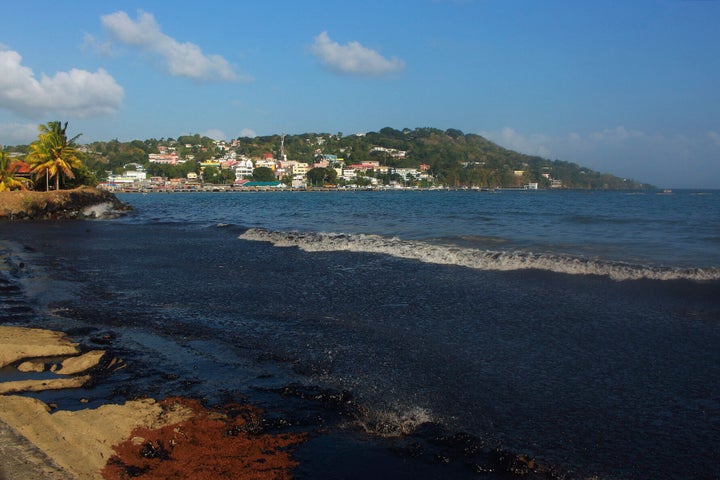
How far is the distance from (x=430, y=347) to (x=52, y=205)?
44221mm

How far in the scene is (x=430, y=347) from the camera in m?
8.39

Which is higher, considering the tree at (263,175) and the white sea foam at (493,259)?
the tree at (263,175)

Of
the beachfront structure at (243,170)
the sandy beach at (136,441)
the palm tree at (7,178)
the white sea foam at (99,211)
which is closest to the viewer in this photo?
the sandy beach at (136,441)

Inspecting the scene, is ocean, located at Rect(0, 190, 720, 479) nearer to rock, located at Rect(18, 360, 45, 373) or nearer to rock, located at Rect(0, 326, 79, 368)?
rock, located at Rect(0, 326, 79, 368)

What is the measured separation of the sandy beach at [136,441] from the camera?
4.47 m

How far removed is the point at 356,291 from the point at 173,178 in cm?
18338

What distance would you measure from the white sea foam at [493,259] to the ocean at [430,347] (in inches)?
3.2

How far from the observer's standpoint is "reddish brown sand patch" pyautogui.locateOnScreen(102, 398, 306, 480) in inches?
178

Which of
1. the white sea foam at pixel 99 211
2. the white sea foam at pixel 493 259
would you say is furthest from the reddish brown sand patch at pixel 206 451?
the white sea foam at pixel 99 211

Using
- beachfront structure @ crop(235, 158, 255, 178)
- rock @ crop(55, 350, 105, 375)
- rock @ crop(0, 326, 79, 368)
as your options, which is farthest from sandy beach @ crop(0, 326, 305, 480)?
beachfront structure @ crop(235, 158, 255, 178)

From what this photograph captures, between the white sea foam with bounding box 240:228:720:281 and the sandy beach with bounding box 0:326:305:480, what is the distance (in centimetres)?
1176

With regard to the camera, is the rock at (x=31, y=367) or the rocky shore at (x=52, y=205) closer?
the rock at (x=31, y=367)

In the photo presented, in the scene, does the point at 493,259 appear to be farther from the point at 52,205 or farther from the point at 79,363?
the point at 52,205

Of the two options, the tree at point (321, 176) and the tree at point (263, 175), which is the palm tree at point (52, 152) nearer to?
the tree at point (263, 175)
